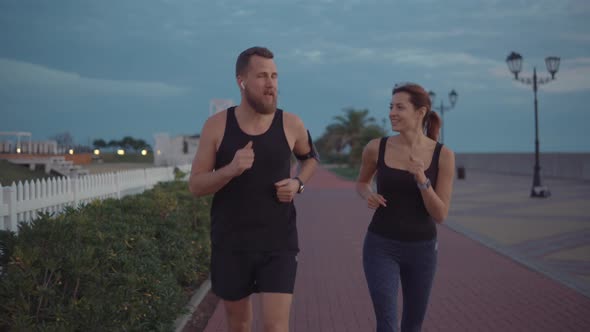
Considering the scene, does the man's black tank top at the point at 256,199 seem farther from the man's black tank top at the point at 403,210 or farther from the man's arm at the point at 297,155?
the man's black tank top at the point at 403,210

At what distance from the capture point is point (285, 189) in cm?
323

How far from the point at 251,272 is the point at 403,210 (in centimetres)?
110

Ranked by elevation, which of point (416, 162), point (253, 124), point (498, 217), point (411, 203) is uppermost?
point (253, 124)

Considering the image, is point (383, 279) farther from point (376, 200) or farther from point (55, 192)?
point (55, 192)

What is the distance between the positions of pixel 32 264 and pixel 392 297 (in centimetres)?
209

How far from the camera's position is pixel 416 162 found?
368cm

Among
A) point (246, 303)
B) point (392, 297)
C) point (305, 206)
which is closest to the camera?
point (246, 303)

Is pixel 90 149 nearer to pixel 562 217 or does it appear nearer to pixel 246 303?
pixel 562 217

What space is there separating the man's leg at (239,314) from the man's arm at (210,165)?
647 mm

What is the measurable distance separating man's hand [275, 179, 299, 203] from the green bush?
121 cm

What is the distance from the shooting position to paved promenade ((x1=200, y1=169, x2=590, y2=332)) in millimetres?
6121

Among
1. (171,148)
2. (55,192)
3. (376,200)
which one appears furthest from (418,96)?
(171,148)

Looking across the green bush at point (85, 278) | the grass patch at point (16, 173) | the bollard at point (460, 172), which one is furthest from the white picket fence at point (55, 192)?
the bollard at point (460, 172)

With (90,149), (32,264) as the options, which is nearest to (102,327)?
(32,264)
